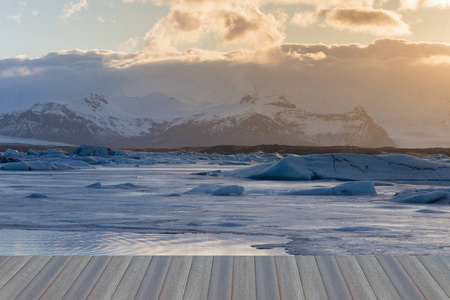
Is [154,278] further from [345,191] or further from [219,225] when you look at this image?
[345,191]

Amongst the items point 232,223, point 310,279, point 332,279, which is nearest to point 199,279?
point 310,279

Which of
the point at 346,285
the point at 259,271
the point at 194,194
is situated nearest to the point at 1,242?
the point at 259,271

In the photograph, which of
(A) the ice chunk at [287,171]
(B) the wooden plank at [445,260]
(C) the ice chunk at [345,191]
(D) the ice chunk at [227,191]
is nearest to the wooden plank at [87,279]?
(B) the wooden plank at [445,260]

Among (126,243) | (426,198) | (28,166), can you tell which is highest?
(126,243)

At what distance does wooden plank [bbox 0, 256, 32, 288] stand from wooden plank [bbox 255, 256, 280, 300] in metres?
2.03

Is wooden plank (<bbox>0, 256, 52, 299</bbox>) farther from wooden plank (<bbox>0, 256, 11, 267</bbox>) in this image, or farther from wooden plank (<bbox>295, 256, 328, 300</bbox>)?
wooden plank (<bbox>295, 256, 328, 300</bbox>)

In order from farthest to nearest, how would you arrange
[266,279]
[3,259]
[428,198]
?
1. [428,198]
2. [3,259]
3. [266,279]

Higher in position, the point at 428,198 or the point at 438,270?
the point at 438,270

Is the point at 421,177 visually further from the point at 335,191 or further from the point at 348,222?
the point at 348,222

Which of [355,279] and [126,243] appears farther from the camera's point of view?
[126,243]

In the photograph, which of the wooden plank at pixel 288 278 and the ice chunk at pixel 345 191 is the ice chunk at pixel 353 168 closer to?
the ice chunk at pixel 345 191

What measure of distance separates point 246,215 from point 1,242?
4417 millimetres

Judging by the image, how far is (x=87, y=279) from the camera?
15.3 ft

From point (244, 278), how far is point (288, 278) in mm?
360
